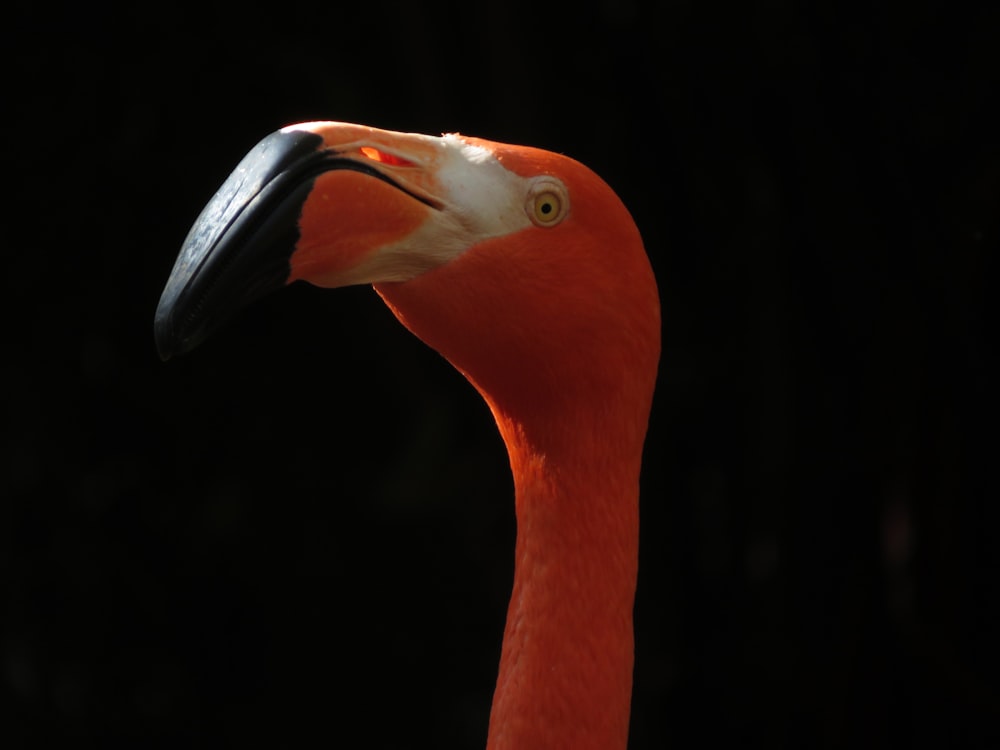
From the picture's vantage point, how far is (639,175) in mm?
3066

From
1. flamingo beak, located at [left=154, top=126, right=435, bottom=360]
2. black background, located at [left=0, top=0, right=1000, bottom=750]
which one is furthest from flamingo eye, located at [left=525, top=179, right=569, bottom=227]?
black background, located at [left=0, top=0, right=1000, bottom=750]

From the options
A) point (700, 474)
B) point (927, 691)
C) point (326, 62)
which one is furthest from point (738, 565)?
point (326, 62)

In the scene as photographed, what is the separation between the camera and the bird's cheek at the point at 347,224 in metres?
1.23

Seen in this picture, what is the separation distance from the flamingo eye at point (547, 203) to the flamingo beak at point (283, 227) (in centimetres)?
12

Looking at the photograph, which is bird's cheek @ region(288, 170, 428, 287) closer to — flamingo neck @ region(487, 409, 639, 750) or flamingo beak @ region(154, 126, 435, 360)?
flamingo beak @ region(154, 126, 435, 360)

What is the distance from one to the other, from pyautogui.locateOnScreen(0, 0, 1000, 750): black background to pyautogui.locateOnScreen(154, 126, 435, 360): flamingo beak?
5.70 feet

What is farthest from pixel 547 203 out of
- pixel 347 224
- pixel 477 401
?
pixel 477 401

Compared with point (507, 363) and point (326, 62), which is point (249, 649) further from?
point (507, 363)

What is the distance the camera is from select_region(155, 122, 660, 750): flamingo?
1.21 metres

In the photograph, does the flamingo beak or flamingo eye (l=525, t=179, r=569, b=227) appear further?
flamingo eye (l=525, t=179, r=569, b=227)

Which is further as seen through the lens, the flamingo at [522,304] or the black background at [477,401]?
the black background at [477,401]

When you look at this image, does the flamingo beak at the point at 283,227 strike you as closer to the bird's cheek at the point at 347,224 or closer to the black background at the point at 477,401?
the bird's cheek at the point at 347,224

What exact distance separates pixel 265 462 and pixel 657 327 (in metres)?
2.11

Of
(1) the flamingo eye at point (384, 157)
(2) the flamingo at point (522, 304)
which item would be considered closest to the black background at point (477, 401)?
(2) the flamingo at point (522, 304)
